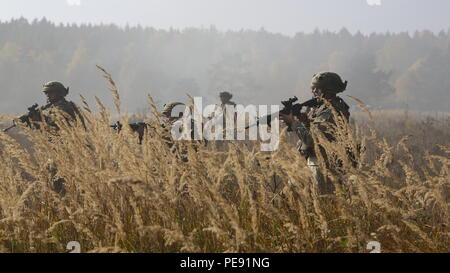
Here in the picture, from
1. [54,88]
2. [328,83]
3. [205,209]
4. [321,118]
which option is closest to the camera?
[205,209]

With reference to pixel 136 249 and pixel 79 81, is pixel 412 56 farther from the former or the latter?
pixel 136 249

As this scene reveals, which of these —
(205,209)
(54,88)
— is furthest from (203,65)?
(205,209)

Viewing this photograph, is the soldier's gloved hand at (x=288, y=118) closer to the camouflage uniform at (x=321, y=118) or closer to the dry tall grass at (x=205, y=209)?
the camouflage uniform at (x=321, y=118)

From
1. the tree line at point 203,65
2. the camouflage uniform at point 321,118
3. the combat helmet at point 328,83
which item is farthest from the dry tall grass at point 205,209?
the tree line at point 203,65

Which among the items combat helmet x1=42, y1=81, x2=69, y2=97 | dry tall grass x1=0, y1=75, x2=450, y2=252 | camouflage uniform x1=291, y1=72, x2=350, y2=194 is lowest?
dry tall grass x1=0, y1=75, x2=450, y2=252

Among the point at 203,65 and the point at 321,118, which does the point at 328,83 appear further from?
the point at 203,65

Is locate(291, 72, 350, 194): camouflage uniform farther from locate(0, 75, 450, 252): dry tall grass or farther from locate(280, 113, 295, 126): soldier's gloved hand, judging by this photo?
locate(0, 75, 450, 252): dry tall grass

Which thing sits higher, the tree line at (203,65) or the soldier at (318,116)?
the tree line at (203,65)

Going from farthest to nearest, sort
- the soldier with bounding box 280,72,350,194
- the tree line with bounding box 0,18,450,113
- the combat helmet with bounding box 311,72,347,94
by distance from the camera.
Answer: the tree line with bounding box 0,18,450,113
the combat helmet with bounding box 311,72,347,94
the soldier with bounding box 280,72,350,194

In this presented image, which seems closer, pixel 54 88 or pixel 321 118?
pixel 321 118

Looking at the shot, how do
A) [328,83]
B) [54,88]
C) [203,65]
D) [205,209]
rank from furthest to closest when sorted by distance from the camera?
[203,65]
[54,88]
[328,83]
[205,209]

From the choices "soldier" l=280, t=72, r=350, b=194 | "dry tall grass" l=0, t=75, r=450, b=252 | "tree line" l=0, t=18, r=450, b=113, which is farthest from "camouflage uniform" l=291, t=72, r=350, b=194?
"tree line" l=0, t=18, r=450, b=113

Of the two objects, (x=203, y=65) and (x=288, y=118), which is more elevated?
(x=203, y=65)

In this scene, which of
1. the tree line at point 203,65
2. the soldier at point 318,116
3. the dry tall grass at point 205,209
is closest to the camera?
the dry tall grass at point 205,209
